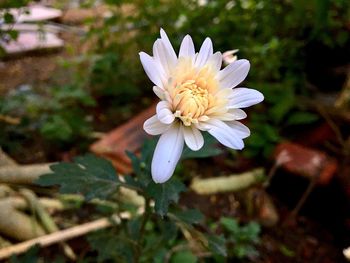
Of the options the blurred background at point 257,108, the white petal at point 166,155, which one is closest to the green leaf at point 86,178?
the white petal at point 166,155

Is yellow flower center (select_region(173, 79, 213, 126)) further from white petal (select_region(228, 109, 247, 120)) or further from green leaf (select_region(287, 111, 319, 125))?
green leaf (select_region(287, 111, 319, 125))

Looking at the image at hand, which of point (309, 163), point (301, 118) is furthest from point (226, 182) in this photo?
point (301, 118)

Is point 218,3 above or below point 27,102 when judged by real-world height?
above

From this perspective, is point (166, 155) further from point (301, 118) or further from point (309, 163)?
point (301, 118)

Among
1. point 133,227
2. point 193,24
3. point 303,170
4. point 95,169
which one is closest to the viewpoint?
point 95,169

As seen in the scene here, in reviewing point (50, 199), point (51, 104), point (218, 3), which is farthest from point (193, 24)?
point (50, 199)

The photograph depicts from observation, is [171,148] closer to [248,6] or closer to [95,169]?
[95,169]
